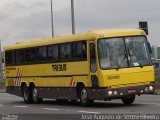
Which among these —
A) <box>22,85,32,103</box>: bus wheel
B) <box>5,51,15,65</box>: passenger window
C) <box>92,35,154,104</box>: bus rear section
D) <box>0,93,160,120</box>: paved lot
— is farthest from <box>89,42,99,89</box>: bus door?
<box>5,51,15,65</box>: passenger window

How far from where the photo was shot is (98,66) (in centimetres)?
2359

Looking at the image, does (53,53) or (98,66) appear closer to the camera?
(98,66)

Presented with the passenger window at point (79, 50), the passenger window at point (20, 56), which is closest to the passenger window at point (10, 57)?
the passenger window at point (20, 56)

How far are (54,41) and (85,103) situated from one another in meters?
3.80

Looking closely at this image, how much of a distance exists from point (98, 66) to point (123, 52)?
110 cm

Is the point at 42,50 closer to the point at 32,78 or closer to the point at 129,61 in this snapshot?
the point at 32,78

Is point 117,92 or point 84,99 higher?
point 117,92

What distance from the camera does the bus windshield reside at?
23.6m

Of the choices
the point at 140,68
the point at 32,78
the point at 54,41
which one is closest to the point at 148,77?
the point at 140,68

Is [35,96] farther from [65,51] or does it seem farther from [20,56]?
[65,51]

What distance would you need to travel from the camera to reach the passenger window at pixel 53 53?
27141mm

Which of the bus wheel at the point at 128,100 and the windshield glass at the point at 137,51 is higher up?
the windshield glass at the point at 137,51

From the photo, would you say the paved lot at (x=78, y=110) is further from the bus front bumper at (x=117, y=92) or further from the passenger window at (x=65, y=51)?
the passenger window at (x=65, y=51)

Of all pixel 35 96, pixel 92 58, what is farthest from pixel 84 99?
pixel 35 96
